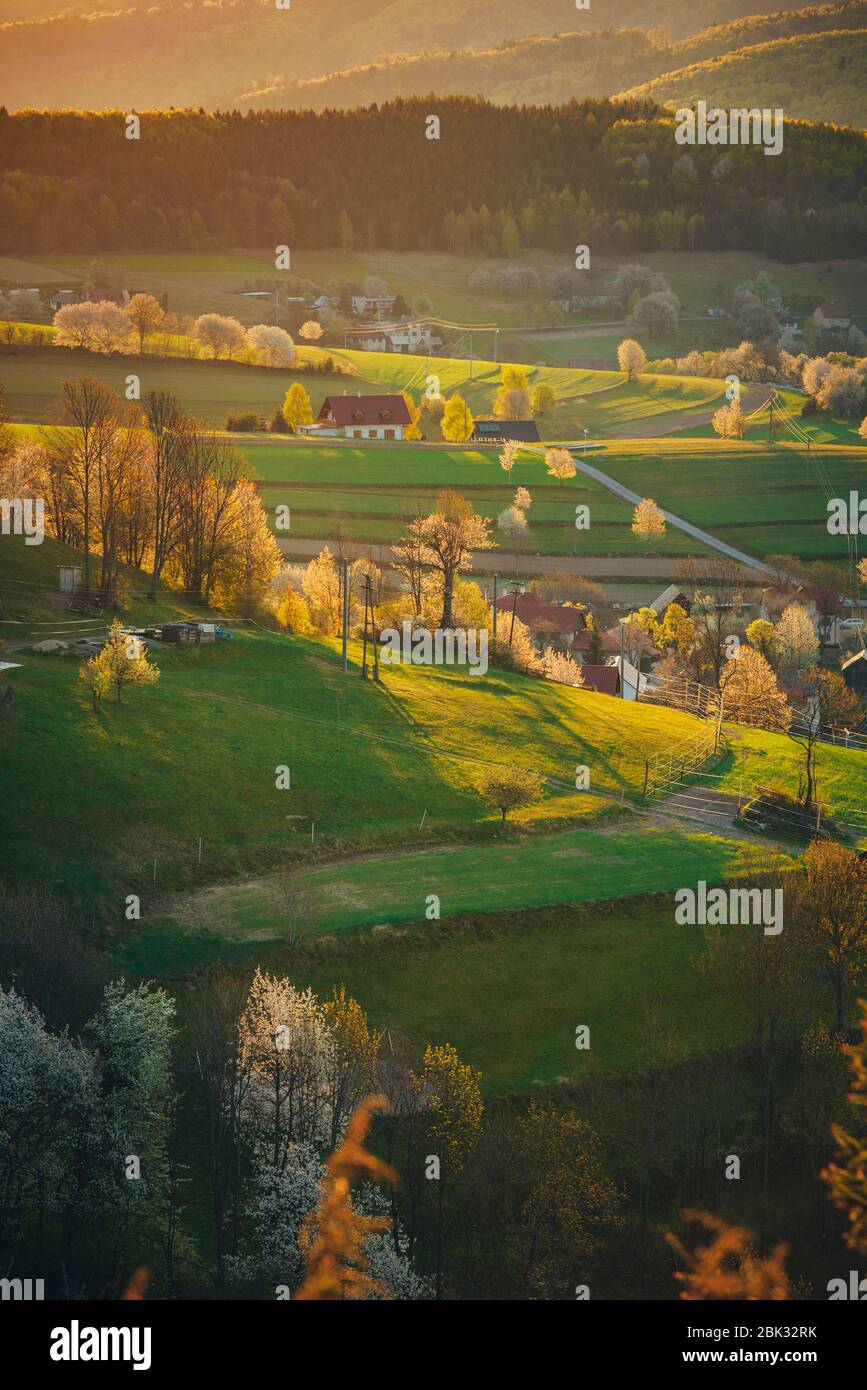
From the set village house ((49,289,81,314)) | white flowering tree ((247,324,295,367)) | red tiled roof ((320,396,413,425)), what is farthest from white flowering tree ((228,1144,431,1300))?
village house ((49,289,81,314))

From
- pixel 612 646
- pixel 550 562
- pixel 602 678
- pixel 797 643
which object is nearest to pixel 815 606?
pixel 797 643

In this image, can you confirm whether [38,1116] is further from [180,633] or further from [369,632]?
[369,632]

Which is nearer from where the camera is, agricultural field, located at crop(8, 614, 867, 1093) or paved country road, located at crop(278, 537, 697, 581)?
agricultural field, located at crop(8, 614, 867, 1093)

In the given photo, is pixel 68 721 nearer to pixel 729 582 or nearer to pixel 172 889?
pixel 172 889

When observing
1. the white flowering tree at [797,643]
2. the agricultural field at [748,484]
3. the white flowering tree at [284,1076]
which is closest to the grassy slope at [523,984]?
the white flowering tree at [284,1076]

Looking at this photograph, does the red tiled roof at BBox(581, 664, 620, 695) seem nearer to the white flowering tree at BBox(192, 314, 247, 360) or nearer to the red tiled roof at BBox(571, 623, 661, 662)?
the red tiled roof at BBox(571, 623, 661, 662)
